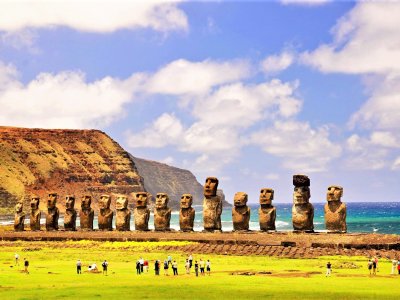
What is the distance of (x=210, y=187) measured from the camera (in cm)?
5278

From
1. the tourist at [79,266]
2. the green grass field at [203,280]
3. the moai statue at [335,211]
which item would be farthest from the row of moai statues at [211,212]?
the tourist at [79,266]

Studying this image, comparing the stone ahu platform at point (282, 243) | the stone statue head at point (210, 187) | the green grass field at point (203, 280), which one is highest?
the stone statue head at point (210, 187)

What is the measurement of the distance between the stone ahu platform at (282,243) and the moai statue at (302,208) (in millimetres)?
912

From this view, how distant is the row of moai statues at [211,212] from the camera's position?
47.8 m

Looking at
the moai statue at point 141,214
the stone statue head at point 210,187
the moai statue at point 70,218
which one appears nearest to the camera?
the stone statue head at point 210,187

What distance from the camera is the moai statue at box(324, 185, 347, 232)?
4744cm

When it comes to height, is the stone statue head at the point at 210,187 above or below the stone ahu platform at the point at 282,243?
above

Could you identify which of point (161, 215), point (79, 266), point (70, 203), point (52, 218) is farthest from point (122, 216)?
point (79, 266)

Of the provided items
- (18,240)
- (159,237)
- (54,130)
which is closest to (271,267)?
(159,237)

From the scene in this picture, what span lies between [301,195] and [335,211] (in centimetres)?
257

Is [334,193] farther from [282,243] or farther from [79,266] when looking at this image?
[79,266]

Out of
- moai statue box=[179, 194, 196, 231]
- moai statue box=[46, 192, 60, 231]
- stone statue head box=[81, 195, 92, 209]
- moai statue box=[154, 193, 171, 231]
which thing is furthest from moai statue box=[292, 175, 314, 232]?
moai statue box=[46, 192, 60, 231]

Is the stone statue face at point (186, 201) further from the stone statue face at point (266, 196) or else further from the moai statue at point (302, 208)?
the moai statue at point (302, 208)

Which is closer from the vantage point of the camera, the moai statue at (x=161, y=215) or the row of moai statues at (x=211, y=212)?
the row of moai statues at (x=211, y=212)
